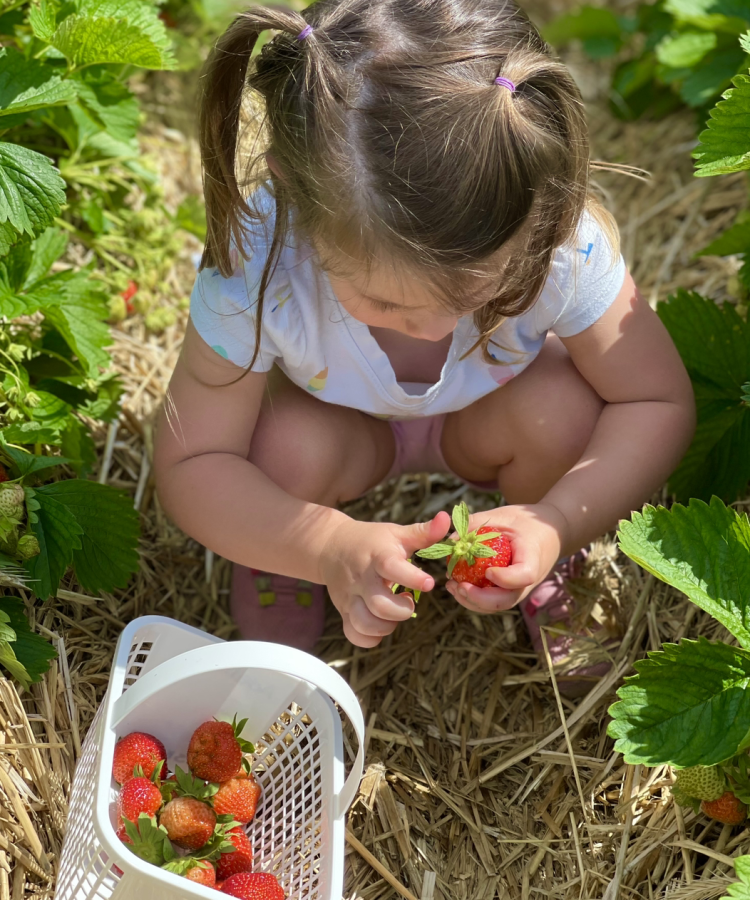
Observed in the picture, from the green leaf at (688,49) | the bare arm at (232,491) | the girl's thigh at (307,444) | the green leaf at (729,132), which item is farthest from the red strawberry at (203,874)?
the green leaf at (688,49)

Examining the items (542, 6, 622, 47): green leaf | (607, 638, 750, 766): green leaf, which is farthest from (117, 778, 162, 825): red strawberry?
(542, 6, 622, 47): green leaf

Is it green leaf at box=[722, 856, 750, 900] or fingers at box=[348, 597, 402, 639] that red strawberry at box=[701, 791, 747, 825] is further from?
fingers at box=[348, 597, 402, 639]

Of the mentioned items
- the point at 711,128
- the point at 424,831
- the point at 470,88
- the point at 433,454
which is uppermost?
the point at 470,88

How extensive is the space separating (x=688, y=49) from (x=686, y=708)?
5.59 ft

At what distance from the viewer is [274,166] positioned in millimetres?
1235

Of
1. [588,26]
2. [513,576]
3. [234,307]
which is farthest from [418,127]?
[588,26]

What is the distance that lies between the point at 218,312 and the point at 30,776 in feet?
2.33

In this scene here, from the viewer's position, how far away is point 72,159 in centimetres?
193

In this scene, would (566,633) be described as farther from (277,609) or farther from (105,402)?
(105,402)

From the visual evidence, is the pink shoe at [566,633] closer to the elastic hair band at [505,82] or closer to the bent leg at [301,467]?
the bent leg at [301,467]

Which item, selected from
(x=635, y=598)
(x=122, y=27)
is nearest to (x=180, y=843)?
(x=635, y=598)

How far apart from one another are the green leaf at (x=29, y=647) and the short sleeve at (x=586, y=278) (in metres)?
0.89

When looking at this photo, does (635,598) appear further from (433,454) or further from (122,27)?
(122,27)

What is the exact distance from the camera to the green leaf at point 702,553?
1.20 meters
